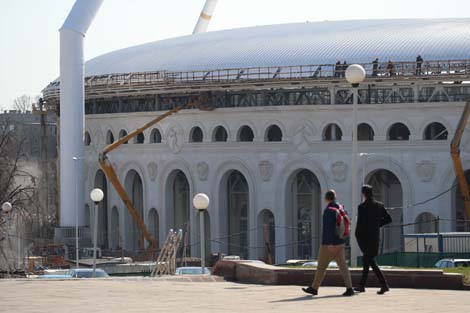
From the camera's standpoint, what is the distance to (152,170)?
86.1 metres

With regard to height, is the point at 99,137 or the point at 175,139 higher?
the point at 99,137

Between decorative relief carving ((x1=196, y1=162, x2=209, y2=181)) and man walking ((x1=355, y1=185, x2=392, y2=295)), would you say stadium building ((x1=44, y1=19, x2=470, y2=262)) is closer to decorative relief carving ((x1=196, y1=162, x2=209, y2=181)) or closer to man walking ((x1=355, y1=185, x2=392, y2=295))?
decorative relief carving ((x1=196, y1=162, x2=209, y2=181))

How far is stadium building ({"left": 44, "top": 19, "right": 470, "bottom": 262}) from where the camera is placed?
240 feet

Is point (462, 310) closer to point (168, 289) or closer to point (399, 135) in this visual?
point (168, 289)

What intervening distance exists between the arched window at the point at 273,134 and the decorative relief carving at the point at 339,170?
4.86 metres

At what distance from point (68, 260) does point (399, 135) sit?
65.3 feet

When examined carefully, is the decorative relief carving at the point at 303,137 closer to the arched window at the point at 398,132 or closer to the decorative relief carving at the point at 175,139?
the arched window at the point at 398,132

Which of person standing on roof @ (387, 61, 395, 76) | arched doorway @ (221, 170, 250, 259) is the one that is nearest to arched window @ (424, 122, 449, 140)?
person standing on roof @ (387, 61, 395, 76)

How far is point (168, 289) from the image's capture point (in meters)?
24.4

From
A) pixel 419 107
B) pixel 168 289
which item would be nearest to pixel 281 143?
pixel 419 107

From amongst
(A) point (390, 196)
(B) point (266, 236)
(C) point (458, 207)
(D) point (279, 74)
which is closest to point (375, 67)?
(D) point (279, 74)

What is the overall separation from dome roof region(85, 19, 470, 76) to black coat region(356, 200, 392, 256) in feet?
170

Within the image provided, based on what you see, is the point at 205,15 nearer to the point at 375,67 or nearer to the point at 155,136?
the point at 155,136

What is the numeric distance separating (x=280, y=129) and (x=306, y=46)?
592 centimetres
